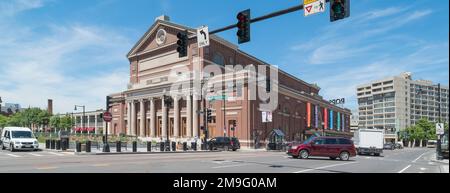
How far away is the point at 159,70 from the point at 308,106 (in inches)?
1276

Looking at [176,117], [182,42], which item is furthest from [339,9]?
[176,117]

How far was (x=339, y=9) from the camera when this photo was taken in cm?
1411

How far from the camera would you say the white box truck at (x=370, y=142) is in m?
42.5

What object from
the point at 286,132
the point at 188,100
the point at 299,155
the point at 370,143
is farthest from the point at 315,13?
the point at 286,132

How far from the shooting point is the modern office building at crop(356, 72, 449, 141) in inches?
6319

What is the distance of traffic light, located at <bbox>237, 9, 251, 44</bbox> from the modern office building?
150413 mm

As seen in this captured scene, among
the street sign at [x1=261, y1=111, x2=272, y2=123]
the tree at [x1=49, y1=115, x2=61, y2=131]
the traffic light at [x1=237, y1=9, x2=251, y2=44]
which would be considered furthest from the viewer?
the tree at [x1=49, y1=115, x2=61, y2=131]

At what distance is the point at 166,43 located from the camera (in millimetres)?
78875

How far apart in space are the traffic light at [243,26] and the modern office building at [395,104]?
15041 centimetres

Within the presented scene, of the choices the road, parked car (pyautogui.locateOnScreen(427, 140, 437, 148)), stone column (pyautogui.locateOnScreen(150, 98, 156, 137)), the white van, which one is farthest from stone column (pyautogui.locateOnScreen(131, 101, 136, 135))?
parked car (pyautogui.locateOnScreen(427, 140, 437, 148))

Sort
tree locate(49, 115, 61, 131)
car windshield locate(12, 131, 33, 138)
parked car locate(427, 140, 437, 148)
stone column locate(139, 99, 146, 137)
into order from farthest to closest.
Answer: parked car locate(427, 140, 437, 148), tree locate(49, 115, 61, 131), stone column locate(139, 99, 146, 137), car windshield locate(12, 131, 33, 138)

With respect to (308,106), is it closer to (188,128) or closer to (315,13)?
(188,128)

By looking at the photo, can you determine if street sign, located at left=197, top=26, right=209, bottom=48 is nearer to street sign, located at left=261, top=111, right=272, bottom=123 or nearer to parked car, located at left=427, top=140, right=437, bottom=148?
street sign, located at left=261, top=111, right=272, bottom=123

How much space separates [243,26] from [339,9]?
4558 millimetres
